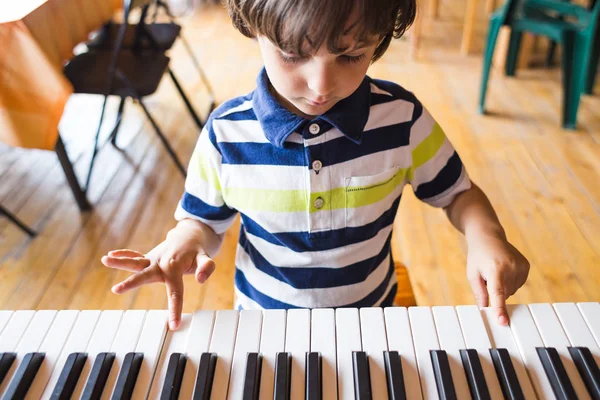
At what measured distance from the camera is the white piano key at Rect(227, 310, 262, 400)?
0.58 metres

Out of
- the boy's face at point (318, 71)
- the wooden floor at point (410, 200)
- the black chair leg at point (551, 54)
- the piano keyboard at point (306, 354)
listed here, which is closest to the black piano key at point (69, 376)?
the piano keyboard at point (306, 354)

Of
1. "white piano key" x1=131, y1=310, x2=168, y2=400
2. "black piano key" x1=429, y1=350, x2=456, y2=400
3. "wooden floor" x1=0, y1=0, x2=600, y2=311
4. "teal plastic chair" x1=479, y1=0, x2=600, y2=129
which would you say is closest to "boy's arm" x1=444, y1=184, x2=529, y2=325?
"black piano key" x1=429, y1=350, x2=456, y2=400

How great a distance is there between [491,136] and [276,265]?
6.92ft

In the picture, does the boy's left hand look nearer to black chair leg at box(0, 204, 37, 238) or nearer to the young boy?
the young boy

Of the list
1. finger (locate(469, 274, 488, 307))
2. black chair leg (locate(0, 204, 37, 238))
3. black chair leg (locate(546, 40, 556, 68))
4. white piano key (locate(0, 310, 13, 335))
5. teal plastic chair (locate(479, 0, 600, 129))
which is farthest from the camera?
black chair leg (locate(546, 40, 556, 68))

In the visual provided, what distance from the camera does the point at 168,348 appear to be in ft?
2.06

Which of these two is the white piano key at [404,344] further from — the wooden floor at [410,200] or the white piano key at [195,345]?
the wooden floor at [410,200]

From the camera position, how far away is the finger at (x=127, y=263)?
2.18 ft

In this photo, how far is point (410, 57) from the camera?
3.66 meters

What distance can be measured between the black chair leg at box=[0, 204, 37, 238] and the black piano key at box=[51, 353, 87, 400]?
1671 mm

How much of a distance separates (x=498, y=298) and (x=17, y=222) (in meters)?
1.98

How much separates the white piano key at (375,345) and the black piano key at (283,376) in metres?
0.10

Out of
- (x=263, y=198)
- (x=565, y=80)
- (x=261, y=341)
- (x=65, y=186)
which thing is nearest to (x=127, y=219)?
(x=65, y=186)

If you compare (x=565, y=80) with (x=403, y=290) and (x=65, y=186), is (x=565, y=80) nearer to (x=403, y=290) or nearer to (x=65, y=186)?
(x=403, y=290)
